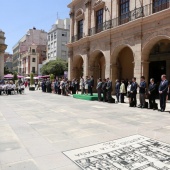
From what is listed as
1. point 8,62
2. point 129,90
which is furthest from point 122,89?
point 8,62

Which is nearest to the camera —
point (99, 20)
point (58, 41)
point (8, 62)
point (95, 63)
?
point (99, 20)

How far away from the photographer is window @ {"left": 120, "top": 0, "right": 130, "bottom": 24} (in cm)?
1938

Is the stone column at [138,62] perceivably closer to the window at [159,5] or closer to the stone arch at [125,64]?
the window at [159,5]

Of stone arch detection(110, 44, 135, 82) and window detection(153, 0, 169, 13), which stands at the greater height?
window detection(153, 0, 169, 13)

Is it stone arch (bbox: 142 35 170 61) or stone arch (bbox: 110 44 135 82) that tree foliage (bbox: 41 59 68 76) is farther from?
stone arch (bbox: 142 35 170 61)

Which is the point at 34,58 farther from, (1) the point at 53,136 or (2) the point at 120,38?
(1) the point at 53,136

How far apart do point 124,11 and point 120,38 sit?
267 cm

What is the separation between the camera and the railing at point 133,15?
653 inches

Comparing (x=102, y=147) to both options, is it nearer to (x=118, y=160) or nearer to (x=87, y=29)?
(x=118, y=160)

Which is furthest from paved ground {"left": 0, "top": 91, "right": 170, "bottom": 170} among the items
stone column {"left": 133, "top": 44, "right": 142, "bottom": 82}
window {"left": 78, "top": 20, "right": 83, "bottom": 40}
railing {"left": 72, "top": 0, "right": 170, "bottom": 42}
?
window {"left": 78, "top": 20, "right": 83, "bottom": 40}

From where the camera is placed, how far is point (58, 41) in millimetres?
60000

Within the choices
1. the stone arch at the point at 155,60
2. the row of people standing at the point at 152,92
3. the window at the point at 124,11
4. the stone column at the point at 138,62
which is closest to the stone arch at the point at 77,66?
the window at the point at 124,11

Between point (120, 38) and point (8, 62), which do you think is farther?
point (8, 62)

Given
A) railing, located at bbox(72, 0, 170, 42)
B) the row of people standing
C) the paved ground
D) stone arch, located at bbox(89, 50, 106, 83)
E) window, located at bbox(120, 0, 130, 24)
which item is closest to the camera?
the paved ground
